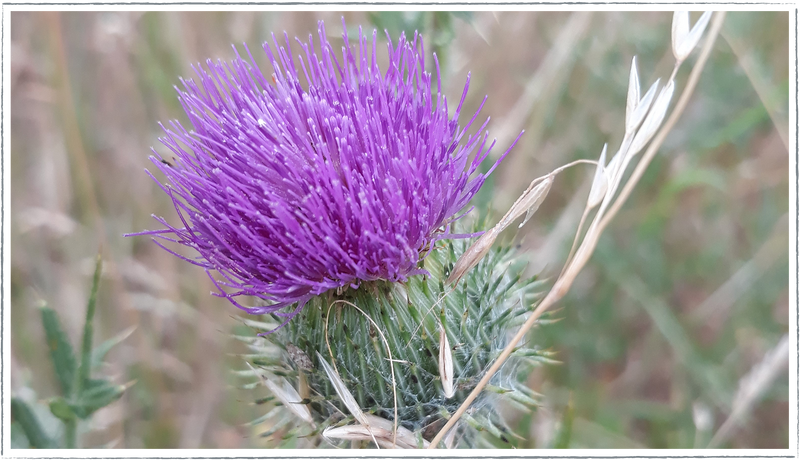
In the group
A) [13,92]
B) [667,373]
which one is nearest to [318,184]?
[13,92]

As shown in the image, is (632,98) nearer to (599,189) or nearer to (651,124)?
(651,124)

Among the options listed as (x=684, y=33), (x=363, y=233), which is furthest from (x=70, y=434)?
(x=684, y=33)

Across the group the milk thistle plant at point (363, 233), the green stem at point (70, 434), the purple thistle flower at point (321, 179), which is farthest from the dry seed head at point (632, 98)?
the green stem at point (70, 434)

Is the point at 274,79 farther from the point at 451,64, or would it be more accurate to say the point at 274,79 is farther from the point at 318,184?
the point at 451,64

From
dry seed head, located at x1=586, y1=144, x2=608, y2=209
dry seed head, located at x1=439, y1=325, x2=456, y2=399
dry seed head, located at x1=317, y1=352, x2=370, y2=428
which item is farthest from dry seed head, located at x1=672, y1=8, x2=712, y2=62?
dry seed head, located at x1=317, y1=352, x2=370, y2=428

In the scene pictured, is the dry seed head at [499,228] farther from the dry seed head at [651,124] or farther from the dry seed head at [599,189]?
the dry seed head at [651,124]

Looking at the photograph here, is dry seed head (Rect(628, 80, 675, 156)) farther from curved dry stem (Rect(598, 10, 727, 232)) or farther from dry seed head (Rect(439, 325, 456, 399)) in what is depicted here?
dry seed head (Rect(439, 325, 456, 399))
